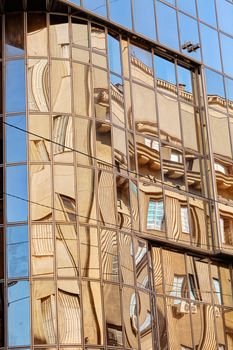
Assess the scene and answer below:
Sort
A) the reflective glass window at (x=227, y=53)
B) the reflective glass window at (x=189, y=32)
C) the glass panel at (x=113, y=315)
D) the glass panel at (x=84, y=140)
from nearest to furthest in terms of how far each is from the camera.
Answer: the glass panel at (x=113, y=315), the glass panel at (x=84, y=140), the reflective glass window at (x=189, y=32), the reflective glass window at (x=227, y=53)

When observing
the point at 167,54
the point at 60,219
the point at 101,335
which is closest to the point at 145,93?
the point at 167,54

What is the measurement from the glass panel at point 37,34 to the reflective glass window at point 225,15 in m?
8.31

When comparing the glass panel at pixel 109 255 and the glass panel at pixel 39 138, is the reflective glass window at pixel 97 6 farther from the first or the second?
the glass panel at pixel 109 255

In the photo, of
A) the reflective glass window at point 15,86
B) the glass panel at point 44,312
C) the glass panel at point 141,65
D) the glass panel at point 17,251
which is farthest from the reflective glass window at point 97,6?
the glass panel at point 44,312

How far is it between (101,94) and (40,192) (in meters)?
4.04

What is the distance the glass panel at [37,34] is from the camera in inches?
1118

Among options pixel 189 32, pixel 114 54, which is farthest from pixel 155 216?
pixel 189 32

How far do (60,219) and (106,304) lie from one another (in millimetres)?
2761

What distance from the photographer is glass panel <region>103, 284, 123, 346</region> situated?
2596 centimetres

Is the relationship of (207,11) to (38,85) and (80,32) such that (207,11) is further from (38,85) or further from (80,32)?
(38,85)

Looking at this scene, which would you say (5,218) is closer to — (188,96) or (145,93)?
(145,93)

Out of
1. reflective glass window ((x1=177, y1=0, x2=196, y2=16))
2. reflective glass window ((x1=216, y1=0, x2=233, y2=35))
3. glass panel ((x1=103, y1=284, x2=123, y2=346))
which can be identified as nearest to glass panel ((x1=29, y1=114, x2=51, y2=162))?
glass panel ((x1=103, y1=284, x2=123, y2=346))

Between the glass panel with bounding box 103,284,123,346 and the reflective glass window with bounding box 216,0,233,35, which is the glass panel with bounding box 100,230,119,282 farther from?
the reflective glass window with bounding box 216,0,233,35

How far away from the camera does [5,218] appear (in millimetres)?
26297
